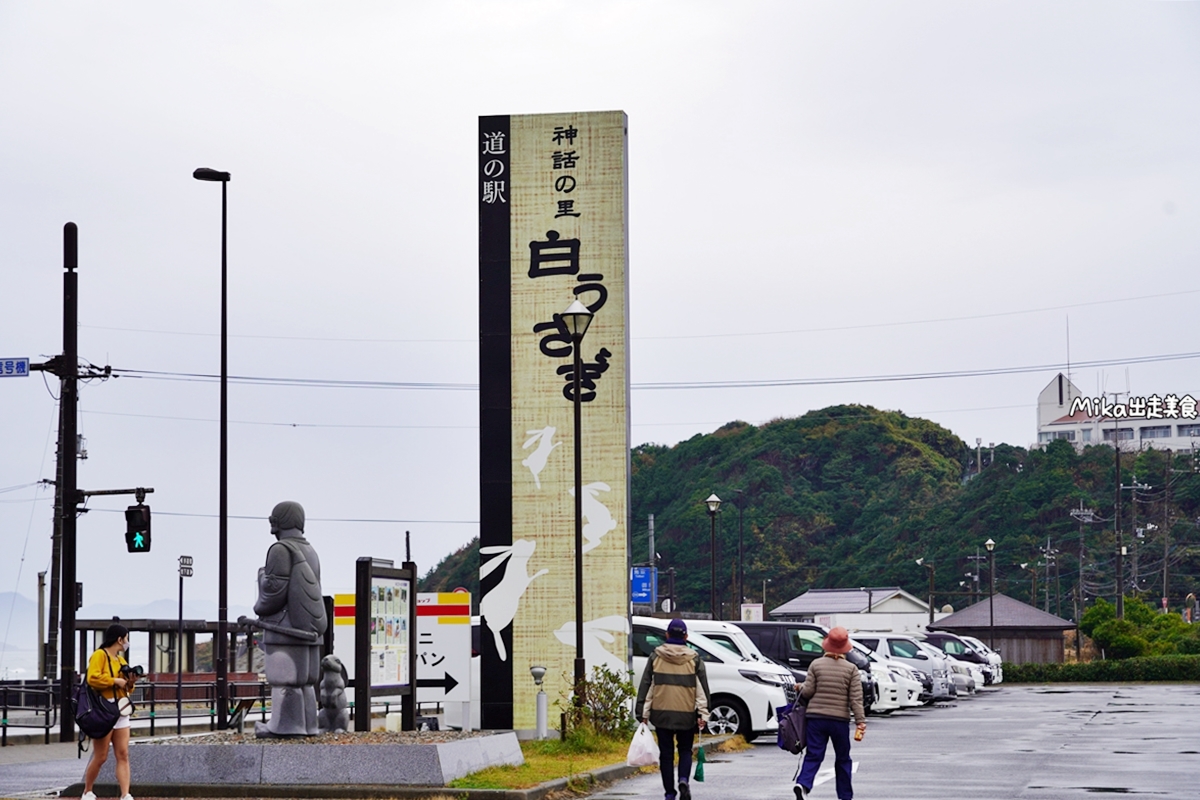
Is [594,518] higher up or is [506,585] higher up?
[594,518]

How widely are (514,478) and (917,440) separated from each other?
101 meters

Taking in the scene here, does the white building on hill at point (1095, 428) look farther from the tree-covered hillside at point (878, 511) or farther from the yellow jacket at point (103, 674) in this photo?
the yellow jacket at point (103, 674)

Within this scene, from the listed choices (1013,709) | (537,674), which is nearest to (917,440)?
(1013,709)

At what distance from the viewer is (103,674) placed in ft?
43.3

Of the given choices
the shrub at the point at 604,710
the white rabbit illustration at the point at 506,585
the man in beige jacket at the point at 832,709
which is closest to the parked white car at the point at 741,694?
the white rabbit illustration at the point at 506,585

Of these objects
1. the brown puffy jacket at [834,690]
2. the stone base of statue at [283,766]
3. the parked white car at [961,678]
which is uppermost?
the brown puffy jacket at [834,690]

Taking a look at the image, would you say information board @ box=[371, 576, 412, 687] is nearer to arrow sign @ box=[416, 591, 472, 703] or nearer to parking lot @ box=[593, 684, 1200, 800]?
parking lot @ box=[593, 684, 1200, 800]

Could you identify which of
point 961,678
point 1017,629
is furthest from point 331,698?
point 1017,629

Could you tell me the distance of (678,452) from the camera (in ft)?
377

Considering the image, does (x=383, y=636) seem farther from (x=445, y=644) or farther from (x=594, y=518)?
(x=594, y=518)

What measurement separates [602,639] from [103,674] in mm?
9402

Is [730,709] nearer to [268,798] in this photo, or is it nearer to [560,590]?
[560,590]

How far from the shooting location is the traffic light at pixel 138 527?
27.7 metres

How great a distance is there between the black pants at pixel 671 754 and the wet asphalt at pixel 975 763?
113 cm
